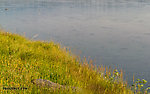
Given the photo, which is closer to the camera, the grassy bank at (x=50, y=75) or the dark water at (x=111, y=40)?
the grassy bank at (x=50, y=75)

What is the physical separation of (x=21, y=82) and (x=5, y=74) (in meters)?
0.75

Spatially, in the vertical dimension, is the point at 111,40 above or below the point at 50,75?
below

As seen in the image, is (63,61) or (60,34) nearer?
(63,61)

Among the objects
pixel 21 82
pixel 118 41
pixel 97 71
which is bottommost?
pixel 118 41

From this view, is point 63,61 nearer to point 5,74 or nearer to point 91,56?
point 5,74

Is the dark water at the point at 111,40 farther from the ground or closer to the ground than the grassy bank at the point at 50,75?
closer to the ground

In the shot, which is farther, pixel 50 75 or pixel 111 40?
pixel 111 40

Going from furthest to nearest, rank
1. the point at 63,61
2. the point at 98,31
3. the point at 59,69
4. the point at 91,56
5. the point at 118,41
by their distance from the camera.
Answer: the point at 98,31 → the point at 118,41 → the point at 91,56 → the point at 63,61 → the point at 59,69

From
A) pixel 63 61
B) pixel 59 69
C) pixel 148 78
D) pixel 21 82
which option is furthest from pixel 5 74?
pixel 148 78

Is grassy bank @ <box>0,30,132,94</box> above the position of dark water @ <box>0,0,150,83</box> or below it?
above

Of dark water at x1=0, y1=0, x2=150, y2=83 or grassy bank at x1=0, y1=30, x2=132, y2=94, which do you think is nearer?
grassy bank at x1=0, y1=30, x2=132, y2=94

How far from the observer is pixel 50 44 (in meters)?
12.7

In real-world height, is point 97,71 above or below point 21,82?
below

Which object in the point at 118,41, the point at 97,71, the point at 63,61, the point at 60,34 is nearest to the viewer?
the point at 97,71
